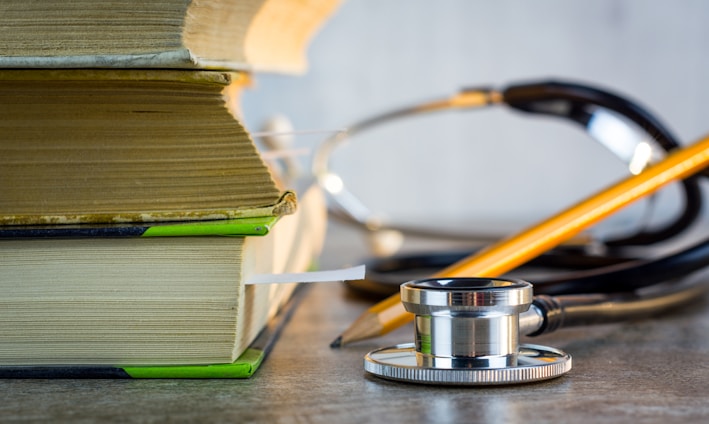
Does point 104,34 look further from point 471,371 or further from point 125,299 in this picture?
point 471,371

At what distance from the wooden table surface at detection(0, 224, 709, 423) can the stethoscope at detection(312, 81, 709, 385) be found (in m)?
0.02

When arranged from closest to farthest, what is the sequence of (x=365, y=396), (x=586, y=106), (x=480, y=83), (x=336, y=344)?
(x=365, y=396) → (x=336, y=344) → (x=586, y=106) → (x=480, y=83)

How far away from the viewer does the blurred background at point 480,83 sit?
437 centimetres

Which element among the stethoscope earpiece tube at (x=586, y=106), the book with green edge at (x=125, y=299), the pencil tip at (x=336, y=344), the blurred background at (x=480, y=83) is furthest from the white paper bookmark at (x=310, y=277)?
the blurred background at (x=480, y=83)

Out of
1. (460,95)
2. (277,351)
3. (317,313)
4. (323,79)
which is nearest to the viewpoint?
(277,351)

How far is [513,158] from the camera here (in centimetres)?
448

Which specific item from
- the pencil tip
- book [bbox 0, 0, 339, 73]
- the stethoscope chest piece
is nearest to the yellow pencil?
the pencil tip

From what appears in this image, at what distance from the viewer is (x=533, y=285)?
0.81 metres

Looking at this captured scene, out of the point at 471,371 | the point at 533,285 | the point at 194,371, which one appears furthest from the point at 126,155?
the point at 533,285

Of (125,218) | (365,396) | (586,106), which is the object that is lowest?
(365,396)

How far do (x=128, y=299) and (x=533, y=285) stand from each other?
1.17 ft

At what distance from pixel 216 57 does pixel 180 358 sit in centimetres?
21

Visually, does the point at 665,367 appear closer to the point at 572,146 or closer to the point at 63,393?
the point at 63,393

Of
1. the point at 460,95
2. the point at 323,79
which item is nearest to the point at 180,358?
the point at 460,95
